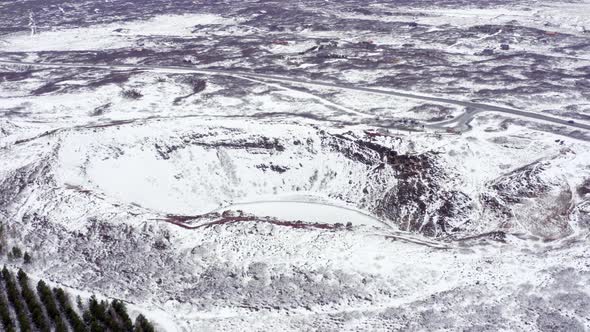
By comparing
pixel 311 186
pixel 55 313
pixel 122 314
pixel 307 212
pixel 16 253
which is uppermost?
pixel 55 313

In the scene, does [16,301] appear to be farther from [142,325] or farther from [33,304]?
[142,325]

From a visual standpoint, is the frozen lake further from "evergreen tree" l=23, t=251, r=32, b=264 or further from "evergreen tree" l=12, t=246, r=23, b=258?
"evergreen tree" l=12, t=246, r=23, b=258

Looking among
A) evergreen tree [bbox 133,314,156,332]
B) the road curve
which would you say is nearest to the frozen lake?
evergreen tree [bbox 133,314,156,332]

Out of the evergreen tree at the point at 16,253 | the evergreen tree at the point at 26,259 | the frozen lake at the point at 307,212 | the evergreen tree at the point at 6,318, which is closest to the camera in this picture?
the evergreen tree at the point at 6,318

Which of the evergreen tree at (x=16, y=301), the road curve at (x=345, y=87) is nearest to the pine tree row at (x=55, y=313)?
the evergreen tree at (x=16, y=301)

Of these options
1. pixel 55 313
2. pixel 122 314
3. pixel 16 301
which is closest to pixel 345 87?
pixel 122 314

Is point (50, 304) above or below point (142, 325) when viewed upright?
above

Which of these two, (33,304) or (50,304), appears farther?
(50,304)

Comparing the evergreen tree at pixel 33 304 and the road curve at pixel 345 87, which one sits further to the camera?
the road curve at pixel 345 87

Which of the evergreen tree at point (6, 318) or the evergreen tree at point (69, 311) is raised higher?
the evergreen tree at point (6, 318)

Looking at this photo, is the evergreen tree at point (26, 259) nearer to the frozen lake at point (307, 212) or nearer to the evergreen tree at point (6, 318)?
the evergreen tree at point (6, 318)

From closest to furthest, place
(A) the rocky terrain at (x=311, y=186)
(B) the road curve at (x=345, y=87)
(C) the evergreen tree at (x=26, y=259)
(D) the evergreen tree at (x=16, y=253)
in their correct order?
(A) the rocky terrain at (x=311, y=186)
(C) the evergreen tree at (x=26, y=259)
(D) the evergreen tree at (x=16, y=253)
(B) the road curve at (x=345, y=87)
